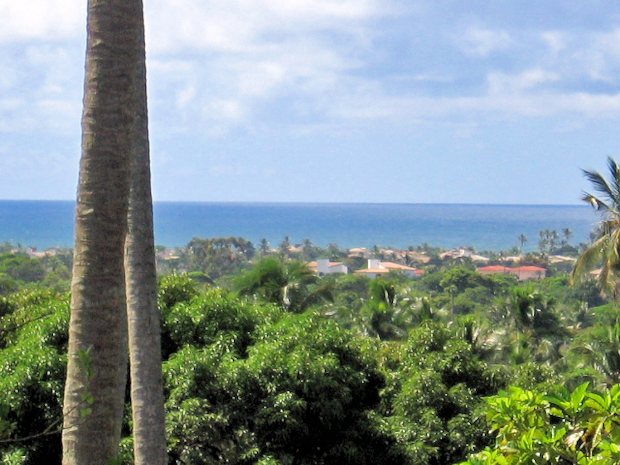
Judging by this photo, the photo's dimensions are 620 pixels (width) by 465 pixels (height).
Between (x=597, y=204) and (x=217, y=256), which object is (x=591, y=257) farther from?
(x=217, y=256)

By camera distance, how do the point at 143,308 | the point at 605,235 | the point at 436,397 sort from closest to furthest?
the point at 143,308, the point at 436,397, the point at 605,235

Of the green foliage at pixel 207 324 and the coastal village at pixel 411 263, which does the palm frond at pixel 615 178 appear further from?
the coastal village at pixel 411 263

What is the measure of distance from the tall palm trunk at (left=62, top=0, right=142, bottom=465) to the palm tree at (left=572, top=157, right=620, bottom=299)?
50.8ft

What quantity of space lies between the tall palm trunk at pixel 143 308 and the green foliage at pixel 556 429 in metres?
2.98

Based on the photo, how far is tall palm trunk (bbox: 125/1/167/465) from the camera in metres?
5.94

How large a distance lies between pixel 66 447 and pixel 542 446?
2.28m

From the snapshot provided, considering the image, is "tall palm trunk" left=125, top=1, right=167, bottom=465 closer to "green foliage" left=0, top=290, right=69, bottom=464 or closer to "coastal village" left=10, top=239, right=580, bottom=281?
"green foliage" left=0, top=290, right=69, bottom=464

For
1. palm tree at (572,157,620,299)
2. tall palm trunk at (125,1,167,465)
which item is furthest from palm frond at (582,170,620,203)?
tall palm trunk at (125,1,167,465)

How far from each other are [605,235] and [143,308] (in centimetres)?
1442

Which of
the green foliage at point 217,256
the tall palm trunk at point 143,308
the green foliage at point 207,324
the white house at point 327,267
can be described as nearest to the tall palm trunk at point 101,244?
the tall palm trunk at point 143,308

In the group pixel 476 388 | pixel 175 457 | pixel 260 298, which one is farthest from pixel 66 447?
pixel 260 298

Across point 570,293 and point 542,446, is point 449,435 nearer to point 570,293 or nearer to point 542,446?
point 542,446

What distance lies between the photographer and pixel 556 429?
3.64 m

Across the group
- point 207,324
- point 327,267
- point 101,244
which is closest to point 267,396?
point 207,324
